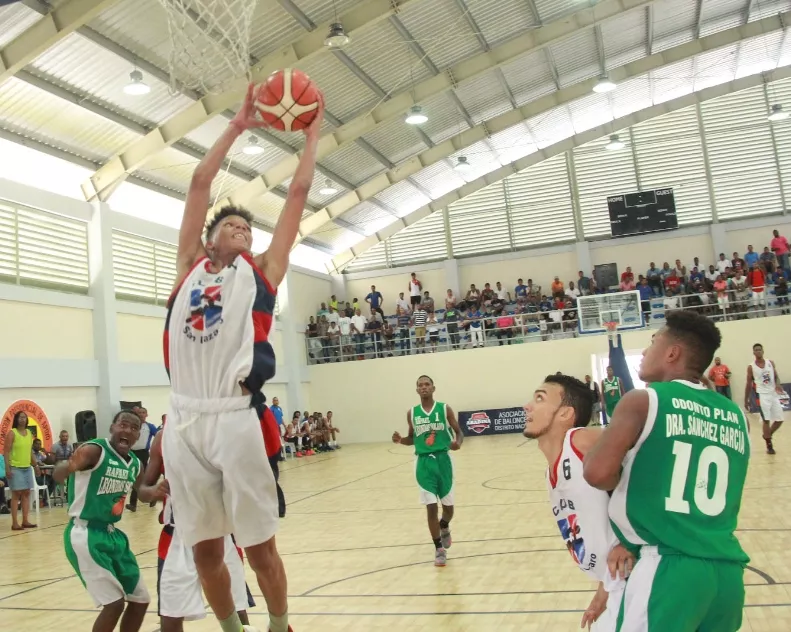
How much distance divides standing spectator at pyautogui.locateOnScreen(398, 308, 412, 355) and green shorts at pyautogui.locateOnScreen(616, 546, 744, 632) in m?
22.8

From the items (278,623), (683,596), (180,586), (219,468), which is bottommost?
(180,586)

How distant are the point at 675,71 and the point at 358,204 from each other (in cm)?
1089

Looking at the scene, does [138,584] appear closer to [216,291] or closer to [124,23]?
[216,291]

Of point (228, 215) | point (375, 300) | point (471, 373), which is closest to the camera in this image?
point (228, 215)

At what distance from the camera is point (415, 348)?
25625 mm

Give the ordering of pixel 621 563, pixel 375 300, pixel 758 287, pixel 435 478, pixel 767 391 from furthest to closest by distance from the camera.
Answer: pixel 375 300, pixel 758 287, pixel 767 391, pixel 435 478, pixel 621 563

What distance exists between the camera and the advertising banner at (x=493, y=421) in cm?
2359

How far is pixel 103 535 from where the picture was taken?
181 inches

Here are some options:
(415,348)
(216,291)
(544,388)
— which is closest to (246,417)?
(216,291)

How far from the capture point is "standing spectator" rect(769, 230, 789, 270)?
23.8 meters

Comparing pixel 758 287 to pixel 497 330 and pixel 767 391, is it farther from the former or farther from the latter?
pixel 767 391

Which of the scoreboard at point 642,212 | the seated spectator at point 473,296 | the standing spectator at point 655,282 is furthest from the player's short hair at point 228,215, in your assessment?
the scoreboard at point 642,212

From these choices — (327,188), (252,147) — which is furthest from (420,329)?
(252,147)

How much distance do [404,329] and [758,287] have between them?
422 inches
